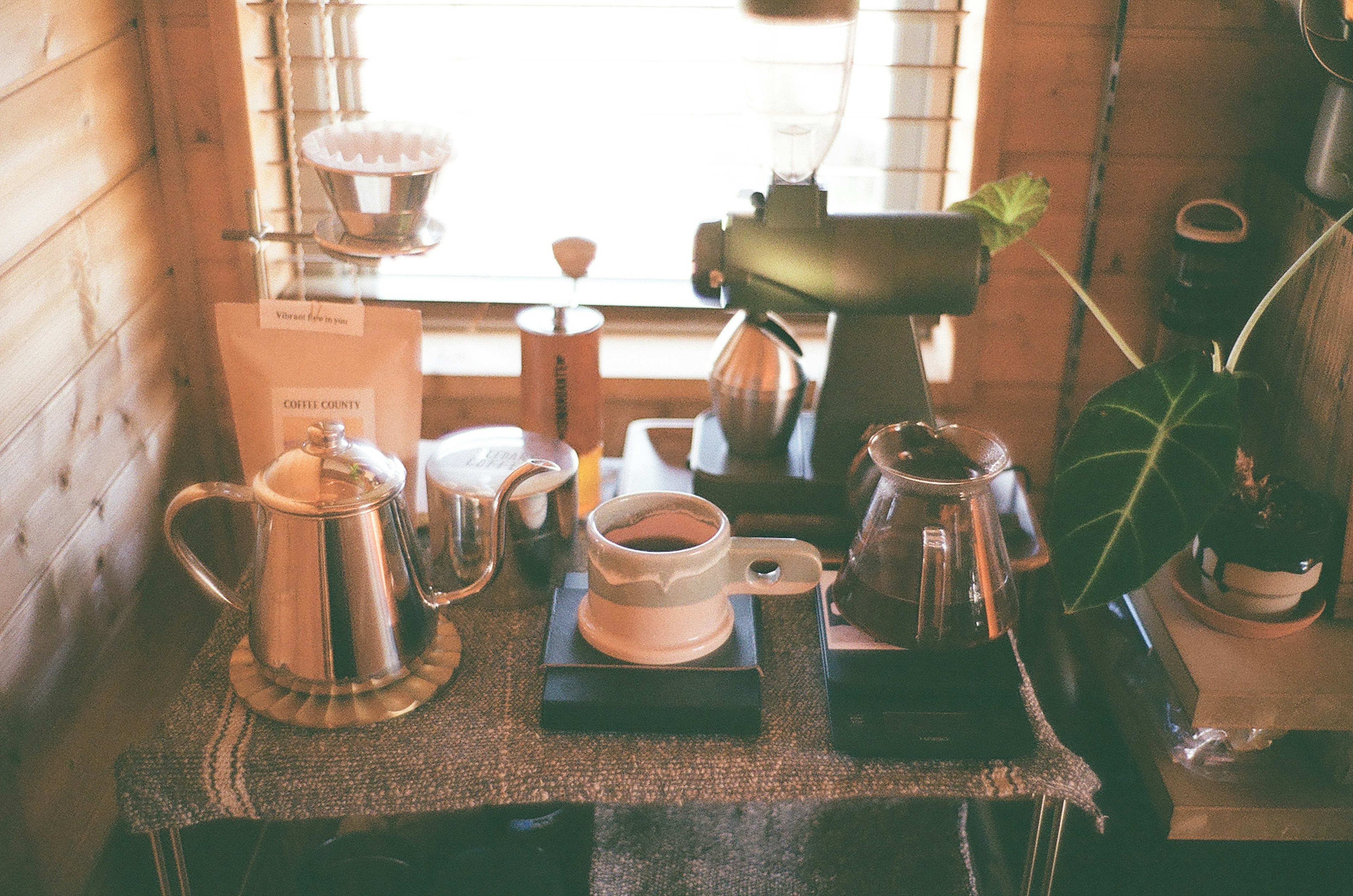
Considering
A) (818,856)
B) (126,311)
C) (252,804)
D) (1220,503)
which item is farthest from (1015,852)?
Result: (126,311)

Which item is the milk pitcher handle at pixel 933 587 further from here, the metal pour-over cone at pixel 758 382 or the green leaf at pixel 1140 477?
the metal pour-over cone at pixel 758 382

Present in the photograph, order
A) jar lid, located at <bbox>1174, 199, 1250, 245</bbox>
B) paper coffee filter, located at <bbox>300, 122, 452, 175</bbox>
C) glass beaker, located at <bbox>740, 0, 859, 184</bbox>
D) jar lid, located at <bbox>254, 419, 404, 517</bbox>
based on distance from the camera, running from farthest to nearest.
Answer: jar lid, located at <bbox>1174, 199, 1250, 245</bbox> → glass beaker, located at <bbox>740, 0, 859, 184</bbox> → paper coffee filter, located at <bbox>300, 122, 452, 175</bbox> → jar lid, located at <bbox>254, 419, 404, 517</bbox>

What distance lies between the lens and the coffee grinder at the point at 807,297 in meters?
1.13

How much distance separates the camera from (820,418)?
1.25 meters

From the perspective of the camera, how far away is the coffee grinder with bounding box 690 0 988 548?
3.70 ft

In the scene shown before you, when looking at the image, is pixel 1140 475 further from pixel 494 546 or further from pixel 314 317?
pixel 314 317

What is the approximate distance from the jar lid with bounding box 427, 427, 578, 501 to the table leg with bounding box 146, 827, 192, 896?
0.40 metres

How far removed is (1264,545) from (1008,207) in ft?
1.47

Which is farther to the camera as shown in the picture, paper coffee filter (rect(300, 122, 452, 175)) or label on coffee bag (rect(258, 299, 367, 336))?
label on coffee bag (rect(258, 299, 367, 336))

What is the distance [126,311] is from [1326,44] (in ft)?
4.59

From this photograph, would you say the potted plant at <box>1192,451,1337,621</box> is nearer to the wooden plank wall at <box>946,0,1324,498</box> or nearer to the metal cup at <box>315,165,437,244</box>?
the wooden plank wall at <box>946,0,1324,498</box>

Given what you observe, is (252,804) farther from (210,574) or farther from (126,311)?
(126,311)

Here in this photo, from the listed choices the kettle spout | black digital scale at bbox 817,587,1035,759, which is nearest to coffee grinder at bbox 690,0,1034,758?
black digital scale at bbox 817,587,1035,759

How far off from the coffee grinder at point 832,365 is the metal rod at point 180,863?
0.60 m
